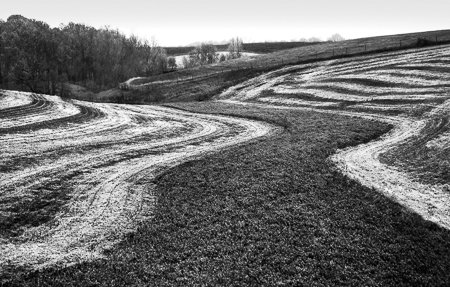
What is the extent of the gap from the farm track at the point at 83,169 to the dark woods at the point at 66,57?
43.5 metres

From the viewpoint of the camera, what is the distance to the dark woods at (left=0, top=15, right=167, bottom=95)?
75438 millimetres

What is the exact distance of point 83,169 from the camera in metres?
21.0

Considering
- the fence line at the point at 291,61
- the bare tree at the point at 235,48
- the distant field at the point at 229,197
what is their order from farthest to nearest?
the bare tree at the point at 235,48
the fence line at the point at 291,61
the distant field at the point at 229,197

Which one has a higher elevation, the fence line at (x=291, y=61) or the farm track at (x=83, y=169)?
the fence line at (x=291, y=61)

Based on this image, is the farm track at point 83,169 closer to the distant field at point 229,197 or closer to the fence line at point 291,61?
the distant field at point 229,197

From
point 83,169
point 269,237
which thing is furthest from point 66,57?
point 269,237

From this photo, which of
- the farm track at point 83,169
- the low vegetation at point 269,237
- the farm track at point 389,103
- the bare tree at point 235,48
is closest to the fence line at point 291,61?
the farm track at point 389,103

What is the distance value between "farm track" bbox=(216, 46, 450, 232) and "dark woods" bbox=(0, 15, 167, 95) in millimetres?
46287

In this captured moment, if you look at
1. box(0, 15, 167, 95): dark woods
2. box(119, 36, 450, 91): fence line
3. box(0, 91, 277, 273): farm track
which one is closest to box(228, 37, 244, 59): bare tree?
box(0, 15, 167, 95): dark woods

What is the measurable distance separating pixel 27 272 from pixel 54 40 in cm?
8513

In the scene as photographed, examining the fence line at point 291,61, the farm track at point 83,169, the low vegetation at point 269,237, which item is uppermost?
the fence line at point 291,61

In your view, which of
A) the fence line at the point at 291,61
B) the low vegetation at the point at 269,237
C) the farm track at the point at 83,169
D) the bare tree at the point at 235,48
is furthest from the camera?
the bare tree at the point at 235,48

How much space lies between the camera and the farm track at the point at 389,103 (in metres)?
19.5

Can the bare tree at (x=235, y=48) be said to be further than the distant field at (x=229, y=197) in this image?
Yes
